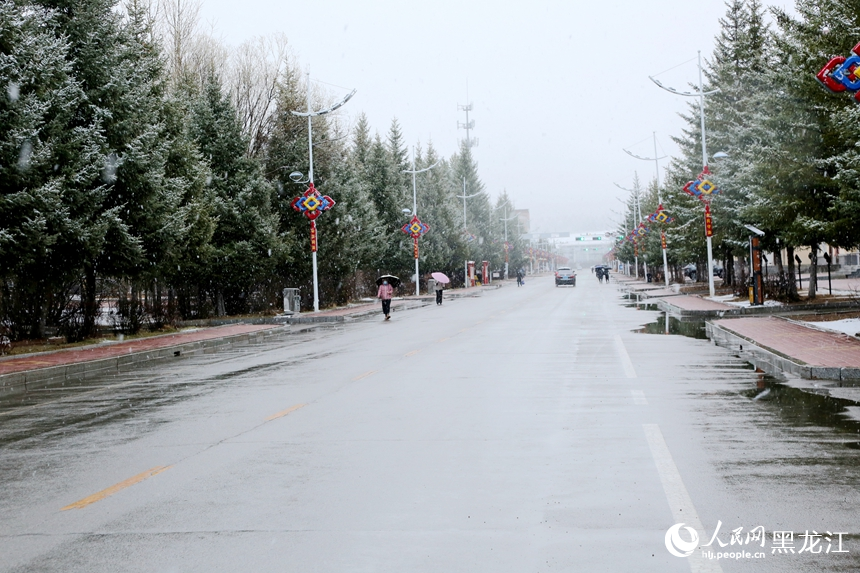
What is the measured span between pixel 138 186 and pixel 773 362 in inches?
739

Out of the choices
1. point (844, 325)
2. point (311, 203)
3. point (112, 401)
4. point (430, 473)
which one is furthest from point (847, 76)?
point (311, 203)

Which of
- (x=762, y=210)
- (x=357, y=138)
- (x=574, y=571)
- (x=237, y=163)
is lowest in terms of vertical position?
(x=574, y=571)

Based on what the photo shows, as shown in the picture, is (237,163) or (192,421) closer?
(192,421)

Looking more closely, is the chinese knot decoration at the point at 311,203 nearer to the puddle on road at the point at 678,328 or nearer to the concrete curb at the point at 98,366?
the concrete curb at the point at 98,366

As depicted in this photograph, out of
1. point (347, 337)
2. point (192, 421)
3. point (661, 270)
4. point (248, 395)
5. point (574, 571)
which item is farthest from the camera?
point (661, 270)

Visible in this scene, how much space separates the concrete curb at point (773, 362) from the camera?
44.2 feet

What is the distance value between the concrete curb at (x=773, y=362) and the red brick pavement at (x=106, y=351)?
14020 mm

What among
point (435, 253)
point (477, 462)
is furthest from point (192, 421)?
point (435, 253)

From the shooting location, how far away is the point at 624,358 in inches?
690

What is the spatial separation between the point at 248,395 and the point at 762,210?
19270 mm

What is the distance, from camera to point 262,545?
19.0 feet

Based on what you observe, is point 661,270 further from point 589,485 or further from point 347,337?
point 589,485

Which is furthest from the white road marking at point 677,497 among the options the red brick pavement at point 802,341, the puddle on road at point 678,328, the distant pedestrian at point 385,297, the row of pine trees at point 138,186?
the distant pedestrian at point 385,297

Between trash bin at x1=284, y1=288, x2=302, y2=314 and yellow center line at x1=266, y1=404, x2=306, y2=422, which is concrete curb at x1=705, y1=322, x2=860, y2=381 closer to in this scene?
yellow center line at x1=266, y1=404, x2=306, y2=422
